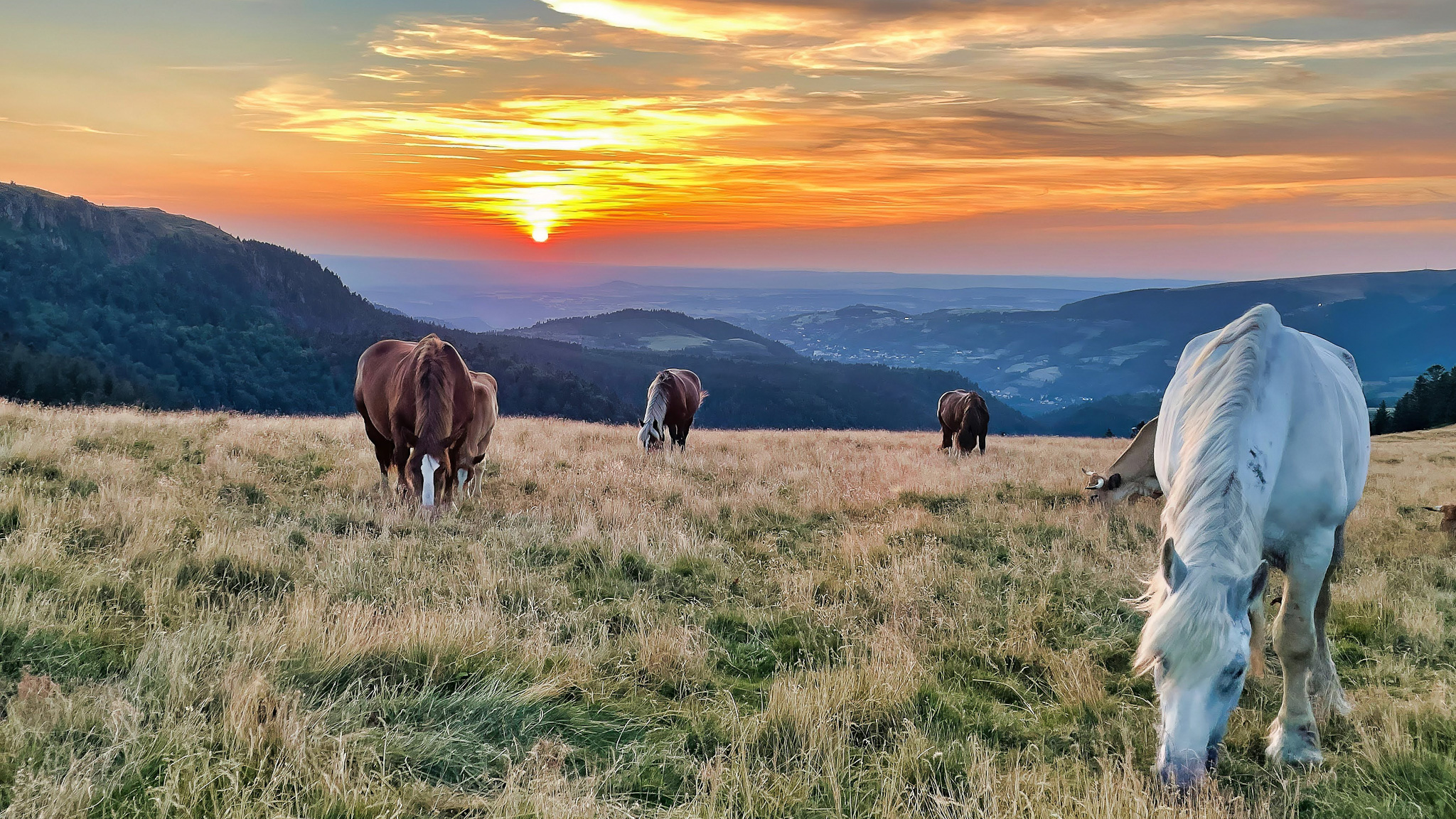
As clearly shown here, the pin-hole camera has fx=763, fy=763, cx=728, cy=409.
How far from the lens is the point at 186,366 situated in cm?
10875

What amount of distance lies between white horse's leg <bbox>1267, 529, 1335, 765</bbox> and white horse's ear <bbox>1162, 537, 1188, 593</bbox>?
138cm

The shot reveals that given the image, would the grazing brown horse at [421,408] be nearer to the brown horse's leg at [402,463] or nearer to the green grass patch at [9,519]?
the brown horse's leg at [402,463]

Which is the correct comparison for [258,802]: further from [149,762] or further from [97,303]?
[97,303]

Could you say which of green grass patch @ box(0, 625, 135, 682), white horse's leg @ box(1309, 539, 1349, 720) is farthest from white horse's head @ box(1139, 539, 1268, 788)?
green grass patch @ box(0, 625, 135, 682)

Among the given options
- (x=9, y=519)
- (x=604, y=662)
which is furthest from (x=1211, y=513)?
(x=9, y=519)

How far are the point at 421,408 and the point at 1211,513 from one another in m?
7.94

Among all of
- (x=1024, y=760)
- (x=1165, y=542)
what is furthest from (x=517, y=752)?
(x=1165, y=542)

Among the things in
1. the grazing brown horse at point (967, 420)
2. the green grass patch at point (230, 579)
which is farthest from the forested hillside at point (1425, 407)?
the green grass patch at point (230, 579)

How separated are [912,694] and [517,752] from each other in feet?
7.56

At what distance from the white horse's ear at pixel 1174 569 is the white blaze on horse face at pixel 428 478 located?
7551 mm

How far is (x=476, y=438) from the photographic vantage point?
34.6 ft

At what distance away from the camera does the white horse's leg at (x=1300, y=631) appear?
4355mm

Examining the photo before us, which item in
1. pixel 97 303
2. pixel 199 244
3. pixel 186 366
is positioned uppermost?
pixel 199 244

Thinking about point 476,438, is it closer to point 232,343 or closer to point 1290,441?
point 1290,441
